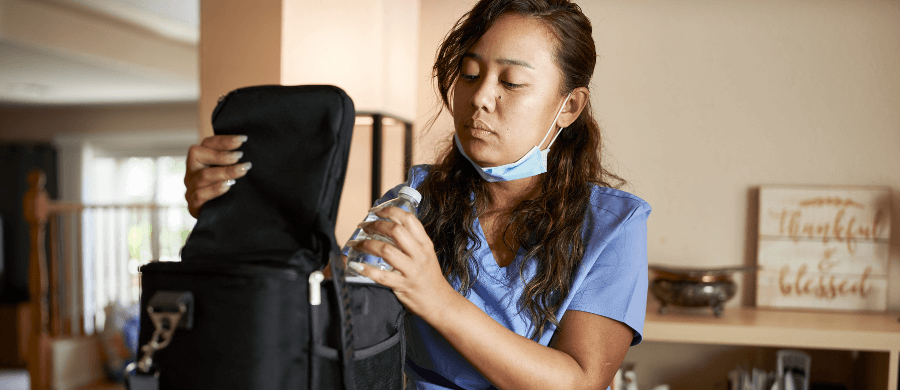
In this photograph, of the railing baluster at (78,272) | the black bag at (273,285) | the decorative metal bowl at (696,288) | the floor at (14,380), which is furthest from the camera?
the railing baluster at (78,272)

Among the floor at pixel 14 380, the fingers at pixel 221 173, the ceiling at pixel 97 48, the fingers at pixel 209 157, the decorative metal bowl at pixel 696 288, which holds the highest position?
the ceiling at pixel 97 48

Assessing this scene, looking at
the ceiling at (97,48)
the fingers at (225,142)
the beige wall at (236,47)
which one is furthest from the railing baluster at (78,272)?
the fingers at (225,142)

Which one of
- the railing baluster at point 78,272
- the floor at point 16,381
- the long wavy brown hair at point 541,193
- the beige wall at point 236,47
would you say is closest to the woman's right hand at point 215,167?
the long wavy brown hair at point 541,193

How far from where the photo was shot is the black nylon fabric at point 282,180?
59 cm

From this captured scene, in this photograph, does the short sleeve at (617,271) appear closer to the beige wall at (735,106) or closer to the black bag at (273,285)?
the black bag at (273,285)

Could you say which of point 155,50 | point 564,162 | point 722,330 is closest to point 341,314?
point 564,162

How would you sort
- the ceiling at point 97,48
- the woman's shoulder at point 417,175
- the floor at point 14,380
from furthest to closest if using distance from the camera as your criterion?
the floor at point 14,380 < the ceiling at point 97,48 < the woman's shoulder at point 417,175

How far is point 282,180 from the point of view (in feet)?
1.99

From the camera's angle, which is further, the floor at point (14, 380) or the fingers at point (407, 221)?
the floor at point (14, 380)

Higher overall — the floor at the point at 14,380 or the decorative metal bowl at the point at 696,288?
the decorative metal bowl at the point at 696,288

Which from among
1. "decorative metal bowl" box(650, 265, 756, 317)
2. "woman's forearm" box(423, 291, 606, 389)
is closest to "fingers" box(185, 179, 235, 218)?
"woman's forearm" box(423, 291, 606, 389)

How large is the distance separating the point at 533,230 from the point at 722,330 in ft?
3.54

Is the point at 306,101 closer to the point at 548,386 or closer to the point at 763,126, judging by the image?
the point at 548,386

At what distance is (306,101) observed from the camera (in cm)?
61
